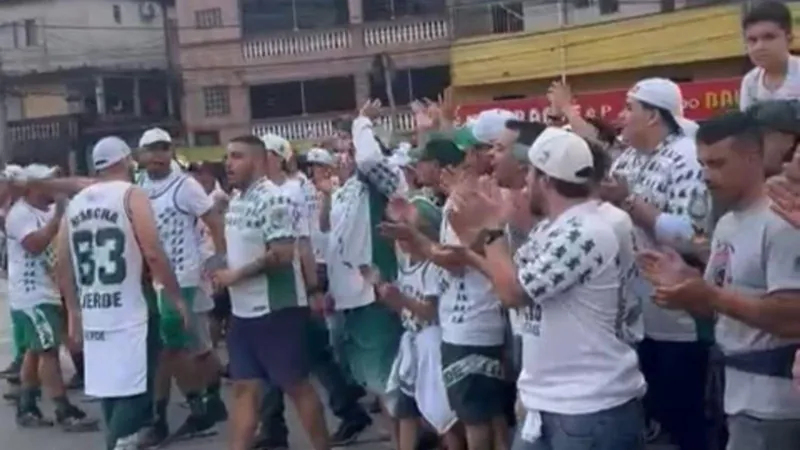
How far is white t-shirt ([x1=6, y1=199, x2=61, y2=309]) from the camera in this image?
37.6ft

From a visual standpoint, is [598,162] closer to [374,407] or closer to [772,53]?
[772,53]

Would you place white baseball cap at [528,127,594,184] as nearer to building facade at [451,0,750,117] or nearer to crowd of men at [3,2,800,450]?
crowd of men at [3,2,800,450]

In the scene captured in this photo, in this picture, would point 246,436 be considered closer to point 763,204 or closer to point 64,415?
point 64,415

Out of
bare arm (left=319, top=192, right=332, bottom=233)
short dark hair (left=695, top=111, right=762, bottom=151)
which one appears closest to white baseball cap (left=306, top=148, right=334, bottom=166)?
bare arm (left=319, top=192, right=332, bottom=233)

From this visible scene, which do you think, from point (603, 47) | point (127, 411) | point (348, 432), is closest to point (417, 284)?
point (127, 411)

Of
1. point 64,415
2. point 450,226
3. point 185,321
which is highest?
point 450,226

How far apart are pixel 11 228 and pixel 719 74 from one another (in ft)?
56.4

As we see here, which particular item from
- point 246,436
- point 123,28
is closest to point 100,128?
point 123,28

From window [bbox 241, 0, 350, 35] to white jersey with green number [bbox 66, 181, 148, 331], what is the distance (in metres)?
35.4

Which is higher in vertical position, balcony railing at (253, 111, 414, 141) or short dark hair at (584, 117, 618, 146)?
short dark hair at (584, 117, 618, 146)

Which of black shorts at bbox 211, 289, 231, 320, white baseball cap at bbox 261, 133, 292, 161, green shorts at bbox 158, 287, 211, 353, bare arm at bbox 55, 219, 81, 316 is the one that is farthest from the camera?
black shorts at bbox 211, 289, 231, 320

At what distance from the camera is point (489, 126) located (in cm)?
740

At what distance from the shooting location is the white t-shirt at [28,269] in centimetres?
1147

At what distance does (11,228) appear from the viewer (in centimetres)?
1148
